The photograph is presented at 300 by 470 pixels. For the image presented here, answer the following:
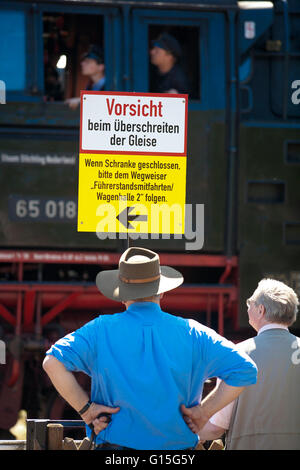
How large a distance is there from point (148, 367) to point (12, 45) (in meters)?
3.87

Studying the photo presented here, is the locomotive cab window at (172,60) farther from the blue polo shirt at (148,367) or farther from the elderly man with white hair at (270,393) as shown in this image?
the blue polo shirt at (148,367)

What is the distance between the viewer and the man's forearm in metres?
3.11

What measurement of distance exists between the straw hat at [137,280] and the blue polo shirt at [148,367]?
4.1 inches

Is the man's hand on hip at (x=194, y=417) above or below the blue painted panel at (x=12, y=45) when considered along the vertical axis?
below

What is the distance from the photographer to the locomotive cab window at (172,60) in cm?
639

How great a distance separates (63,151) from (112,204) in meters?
2.43

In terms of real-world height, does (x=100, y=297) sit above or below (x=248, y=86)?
below

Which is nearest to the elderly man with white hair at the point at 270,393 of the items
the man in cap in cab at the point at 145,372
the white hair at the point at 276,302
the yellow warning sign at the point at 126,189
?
the white hair at the point at 276,302

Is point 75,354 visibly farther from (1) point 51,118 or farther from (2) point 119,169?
(1) point 51,118

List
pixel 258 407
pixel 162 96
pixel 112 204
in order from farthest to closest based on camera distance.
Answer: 1. pixel 162 96
2. pixel 112 204
3. pixel 258 407

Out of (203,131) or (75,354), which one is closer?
(75,354)

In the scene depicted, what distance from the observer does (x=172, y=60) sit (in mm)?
6414
